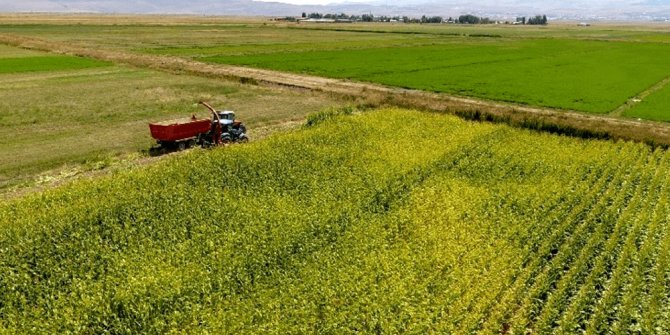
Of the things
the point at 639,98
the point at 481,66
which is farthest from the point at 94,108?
the point at 481,66

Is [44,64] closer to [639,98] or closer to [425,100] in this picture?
[425,100]

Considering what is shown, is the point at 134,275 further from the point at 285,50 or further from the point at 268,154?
the point at 285,50

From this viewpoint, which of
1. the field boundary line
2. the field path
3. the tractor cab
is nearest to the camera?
the tractor cab

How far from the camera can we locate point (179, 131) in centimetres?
2725

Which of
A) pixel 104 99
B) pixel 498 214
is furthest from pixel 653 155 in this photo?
pixel 104 99

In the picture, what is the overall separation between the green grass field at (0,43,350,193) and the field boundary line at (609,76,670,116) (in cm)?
2241

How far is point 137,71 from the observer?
181ft

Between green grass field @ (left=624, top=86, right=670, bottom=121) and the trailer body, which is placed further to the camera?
green grass field @ (left=624, top=86, right=670, bottom=121)

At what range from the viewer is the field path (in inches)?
1271

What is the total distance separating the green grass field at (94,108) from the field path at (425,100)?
342cm

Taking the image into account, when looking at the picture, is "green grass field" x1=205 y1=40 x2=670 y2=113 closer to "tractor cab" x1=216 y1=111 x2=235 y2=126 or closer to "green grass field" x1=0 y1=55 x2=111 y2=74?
A: "green grass field" x1=0 y1=55 x2=111 y2=74

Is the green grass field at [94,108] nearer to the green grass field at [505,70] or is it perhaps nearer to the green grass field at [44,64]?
the green grass field at [44,64]

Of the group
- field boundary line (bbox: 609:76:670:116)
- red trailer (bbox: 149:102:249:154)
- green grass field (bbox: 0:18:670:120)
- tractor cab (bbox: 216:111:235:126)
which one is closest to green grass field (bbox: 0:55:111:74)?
green grass field (bbox: 0:18:670:120)

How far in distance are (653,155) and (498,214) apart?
1428 cm
